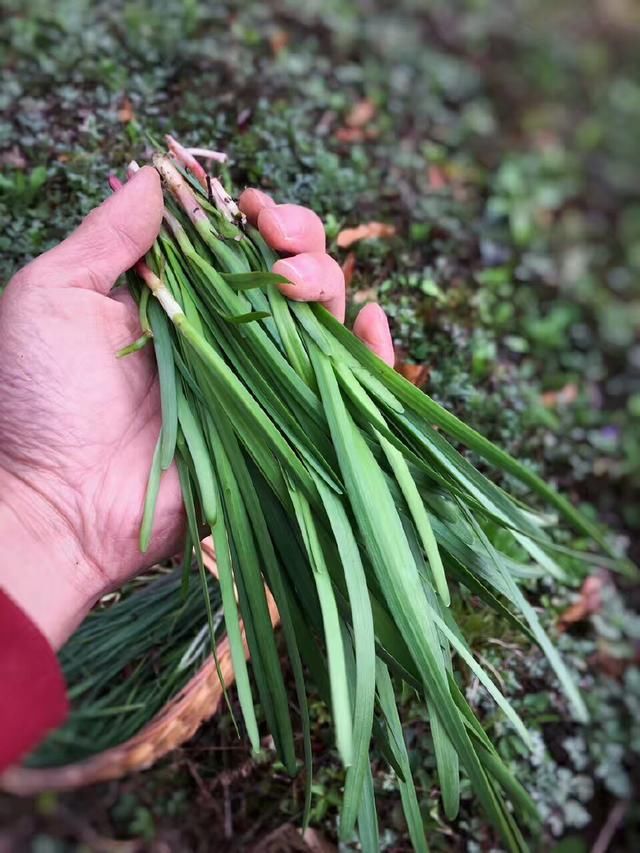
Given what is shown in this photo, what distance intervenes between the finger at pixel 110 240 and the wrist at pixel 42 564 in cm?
30

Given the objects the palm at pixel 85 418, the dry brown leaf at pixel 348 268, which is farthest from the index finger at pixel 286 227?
the dry brown leaf at pixel 348 268

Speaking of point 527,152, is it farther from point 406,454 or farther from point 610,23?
point 406,454

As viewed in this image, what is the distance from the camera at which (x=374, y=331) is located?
1.13 metres

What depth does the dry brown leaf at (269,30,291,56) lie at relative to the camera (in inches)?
76.4

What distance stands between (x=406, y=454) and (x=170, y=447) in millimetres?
283

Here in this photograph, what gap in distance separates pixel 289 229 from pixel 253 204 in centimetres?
8

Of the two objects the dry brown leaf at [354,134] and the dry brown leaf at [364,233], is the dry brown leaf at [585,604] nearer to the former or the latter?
the dry brown leaf at [364,233]

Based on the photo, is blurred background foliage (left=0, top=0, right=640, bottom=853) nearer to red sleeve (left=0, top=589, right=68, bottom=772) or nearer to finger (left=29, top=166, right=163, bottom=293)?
red sleeve (left=0, top=589, right=68, bottom=772)

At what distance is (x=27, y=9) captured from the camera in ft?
5.83

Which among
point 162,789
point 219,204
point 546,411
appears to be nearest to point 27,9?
point 219,204

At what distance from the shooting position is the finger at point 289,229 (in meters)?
1.05

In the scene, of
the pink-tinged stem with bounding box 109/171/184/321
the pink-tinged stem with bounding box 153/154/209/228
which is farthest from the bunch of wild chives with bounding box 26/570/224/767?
the pink-tinged stem with bounding box 153/154/209/228

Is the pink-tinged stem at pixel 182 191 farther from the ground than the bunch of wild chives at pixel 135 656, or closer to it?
farther from the ground

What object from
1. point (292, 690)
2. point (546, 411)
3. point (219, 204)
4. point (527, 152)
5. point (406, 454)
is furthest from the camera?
point (527, 152)
